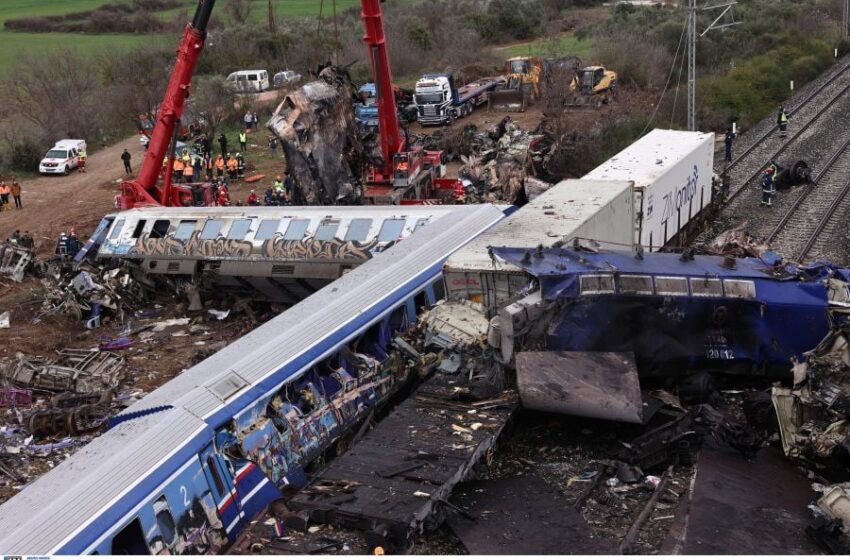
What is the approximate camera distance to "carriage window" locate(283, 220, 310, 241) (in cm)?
2147

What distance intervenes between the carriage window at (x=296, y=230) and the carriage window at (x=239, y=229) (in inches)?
40.7

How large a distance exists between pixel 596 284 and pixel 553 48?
43010 mm

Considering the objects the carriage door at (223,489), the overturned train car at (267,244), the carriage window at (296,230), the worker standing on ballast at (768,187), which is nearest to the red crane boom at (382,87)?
the overturned train car at (267,244)

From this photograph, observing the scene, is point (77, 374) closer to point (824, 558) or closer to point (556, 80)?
point (824, 558)

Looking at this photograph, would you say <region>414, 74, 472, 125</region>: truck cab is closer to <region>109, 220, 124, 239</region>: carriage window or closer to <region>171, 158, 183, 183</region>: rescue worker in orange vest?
<region>171, 158, 183, 183</region>: rescue worker in orange vest

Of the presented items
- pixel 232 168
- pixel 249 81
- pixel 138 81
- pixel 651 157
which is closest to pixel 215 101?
pixel 249 81

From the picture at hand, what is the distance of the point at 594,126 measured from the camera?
1400 inches

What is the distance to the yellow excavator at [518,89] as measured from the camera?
45.2 meters

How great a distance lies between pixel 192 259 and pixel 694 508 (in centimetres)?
1387

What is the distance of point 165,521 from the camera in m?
10.7

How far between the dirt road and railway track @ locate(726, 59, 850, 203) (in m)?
21.0

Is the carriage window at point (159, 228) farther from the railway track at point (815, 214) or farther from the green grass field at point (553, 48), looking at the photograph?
the green grass field at point (553, 48)

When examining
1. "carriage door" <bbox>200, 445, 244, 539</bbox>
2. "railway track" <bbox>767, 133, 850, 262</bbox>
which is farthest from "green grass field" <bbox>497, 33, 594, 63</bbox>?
"carriage door" <bbox>200, 445, 244, 539</bbox>

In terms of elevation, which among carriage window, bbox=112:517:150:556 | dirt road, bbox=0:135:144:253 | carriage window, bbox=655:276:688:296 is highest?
carriage window, bbox=655:276:688:296
